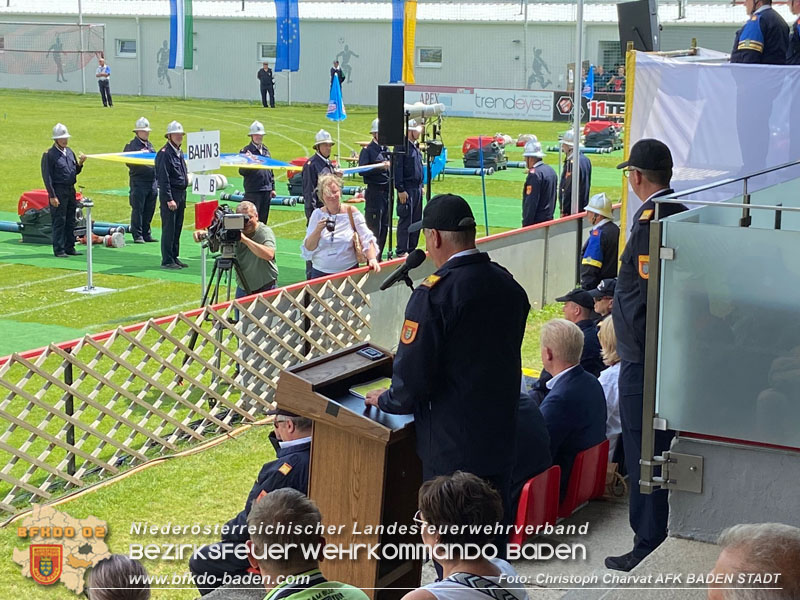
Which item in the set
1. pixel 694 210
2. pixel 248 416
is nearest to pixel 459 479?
pixel 694 210

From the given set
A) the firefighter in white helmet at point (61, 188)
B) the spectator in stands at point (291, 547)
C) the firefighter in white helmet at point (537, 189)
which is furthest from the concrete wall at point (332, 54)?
the spectator in stands at point (291, 547)

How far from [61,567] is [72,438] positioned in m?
1.66

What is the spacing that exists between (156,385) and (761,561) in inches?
244

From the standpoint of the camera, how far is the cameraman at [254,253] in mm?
9367

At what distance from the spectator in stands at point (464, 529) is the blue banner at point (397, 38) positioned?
27.0m

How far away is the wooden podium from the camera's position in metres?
4.39

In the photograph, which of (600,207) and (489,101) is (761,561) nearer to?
(600,207)

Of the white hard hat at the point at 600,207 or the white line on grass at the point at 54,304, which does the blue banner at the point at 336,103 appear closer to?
the white line on grass at the point at 54,304

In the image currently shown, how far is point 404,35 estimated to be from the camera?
96.8ft

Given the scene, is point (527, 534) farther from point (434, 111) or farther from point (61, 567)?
point (434, 111)

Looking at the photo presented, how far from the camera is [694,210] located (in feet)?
15.5

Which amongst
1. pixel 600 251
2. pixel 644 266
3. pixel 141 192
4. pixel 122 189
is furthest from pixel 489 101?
pixel 644 266

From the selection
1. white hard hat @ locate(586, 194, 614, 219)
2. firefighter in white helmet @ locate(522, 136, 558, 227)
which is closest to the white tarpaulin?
white hard hat @ locate(586, 194, 614, 219)

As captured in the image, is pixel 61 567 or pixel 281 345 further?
pixel 281 345
